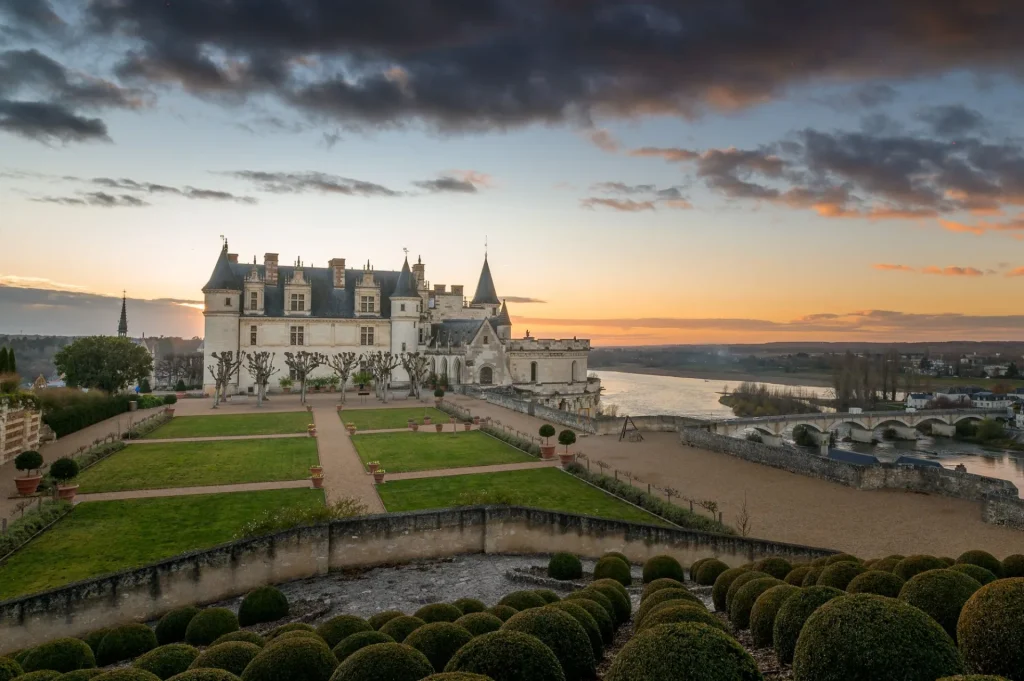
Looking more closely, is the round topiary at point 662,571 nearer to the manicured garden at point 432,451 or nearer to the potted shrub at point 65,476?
the manicured garden at point 432,451

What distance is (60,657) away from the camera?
8266 millimetres

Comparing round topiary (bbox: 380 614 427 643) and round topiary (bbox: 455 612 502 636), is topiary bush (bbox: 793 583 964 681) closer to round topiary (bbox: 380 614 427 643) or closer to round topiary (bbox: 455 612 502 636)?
round topiary (bbox: 455 612 502 636)

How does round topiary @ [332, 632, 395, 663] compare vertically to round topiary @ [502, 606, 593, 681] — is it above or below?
below

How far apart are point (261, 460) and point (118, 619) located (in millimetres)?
12571

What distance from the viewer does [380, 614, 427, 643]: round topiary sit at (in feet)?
25.7

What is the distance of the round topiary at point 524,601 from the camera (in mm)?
9008

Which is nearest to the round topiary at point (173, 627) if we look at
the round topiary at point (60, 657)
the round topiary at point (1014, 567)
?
the round topiary at point (60, 657)

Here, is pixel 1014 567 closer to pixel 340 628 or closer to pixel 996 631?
pixel 996 631

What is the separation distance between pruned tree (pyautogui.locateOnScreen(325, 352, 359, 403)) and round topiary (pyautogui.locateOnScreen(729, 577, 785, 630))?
40802 mm

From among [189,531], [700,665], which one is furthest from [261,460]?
[700,665]

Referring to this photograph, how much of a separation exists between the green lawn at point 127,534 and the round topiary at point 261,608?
12.2 ft

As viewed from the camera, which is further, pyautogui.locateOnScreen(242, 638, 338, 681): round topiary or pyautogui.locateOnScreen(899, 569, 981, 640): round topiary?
pyautogui.locateOnScreen(899, 569, 981, 640): round topiary

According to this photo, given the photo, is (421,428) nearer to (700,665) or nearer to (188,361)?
(700,665)

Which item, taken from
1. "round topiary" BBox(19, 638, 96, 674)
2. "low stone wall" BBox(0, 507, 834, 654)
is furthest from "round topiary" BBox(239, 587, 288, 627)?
"round topiary" BBox(19, 638, 96, 674)
